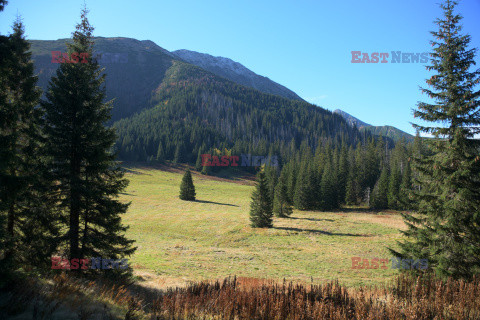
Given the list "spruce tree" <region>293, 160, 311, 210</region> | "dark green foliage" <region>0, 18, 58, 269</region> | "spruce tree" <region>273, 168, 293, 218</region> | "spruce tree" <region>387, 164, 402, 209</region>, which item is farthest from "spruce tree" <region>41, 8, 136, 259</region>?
"spruce tree" <region>387, 164, 402, 209</region>

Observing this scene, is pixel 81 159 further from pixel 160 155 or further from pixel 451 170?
pixel 160 155

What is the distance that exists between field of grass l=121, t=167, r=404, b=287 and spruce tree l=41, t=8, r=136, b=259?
17.5 feet

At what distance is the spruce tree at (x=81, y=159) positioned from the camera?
1030 centimetres

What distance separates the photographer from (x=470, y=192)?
34.7 ft

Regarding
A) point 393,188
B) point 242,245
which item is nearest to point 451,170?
point 242,245

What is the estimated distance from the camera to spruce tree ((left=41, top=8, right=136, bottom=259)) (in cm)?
1030

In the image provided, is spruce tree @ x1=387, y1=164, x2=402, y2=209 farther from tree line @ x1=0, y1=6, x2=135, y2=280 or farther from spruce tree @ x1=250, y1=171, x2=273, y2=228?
tree line @ x1=0, y1=6, x2=135, y2=280

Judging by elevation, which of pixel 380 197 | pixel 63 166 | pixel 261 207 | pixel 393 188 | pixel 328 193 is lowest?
pixel 261 207

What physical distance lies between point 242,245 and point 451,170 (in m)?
25.0

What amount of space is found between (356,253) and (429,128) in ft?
60.3

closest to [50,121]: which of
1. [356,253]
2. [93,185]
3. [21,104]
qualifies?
[21,104]

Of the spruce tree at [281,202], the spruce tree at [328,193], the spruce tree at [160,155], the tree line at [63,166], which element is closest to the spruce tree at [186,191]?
the spruce tree at [281,202]

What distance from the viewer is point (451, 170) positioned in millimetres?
11281

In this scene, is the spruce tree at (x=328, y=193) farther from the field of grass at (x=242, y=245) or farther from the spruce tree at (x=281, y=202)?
the spruce tree at (x=281, y=202)
